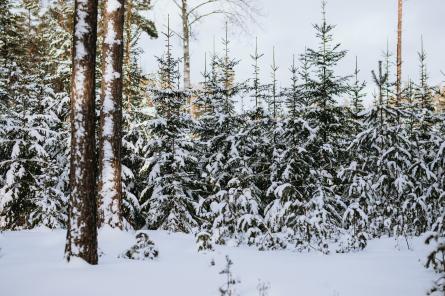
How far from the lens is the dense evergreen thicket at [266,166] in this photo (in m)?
10.0

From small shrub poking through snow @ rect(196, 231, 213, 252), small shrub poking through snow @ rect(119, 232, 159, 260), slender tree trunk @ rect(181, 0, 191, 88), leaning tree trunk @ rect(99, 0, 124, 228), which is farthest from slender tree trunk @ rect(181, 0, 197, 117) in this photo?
small shrub poking through snow @ rect(119, 232, 159, 260)

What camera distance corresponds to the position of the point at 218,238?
32.8ft

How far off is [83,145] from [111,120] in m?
2.69

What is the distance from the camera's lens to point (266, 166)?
1181cm

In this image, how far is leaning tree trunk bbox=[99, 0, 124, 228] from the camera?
8.59 metres

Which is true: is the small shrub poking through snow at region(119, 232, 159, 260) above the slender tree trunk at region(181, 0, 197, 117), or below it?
below

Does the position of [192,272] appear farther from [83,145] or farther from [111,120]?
[111,120]

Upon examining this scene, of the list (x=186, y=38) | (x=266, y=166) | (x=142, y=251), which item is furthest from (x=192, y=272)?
(x=186, y=38)

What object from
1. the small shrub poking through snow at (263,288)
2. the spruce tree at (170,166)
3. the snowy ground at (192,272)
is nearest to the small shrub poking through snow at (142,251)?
the snowy ground at (192,272)

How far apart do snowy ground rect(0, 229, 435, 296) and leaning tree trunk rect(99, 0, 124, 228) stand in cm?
64

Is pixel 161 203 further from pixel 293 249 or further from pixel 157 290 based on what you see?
pixel 157 290

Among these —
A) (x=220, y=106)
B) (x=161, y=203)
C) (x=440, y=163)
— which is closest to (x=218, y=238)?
(x=161, y=203)

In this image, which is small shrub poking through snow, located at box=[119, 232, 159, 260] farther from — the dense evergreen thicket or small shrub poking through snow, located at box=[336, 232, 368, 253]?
small shrub poking through snow, located at box=[336, 232, 368, 253]

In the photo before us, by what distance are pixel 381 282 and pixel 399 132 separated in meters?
5.92
